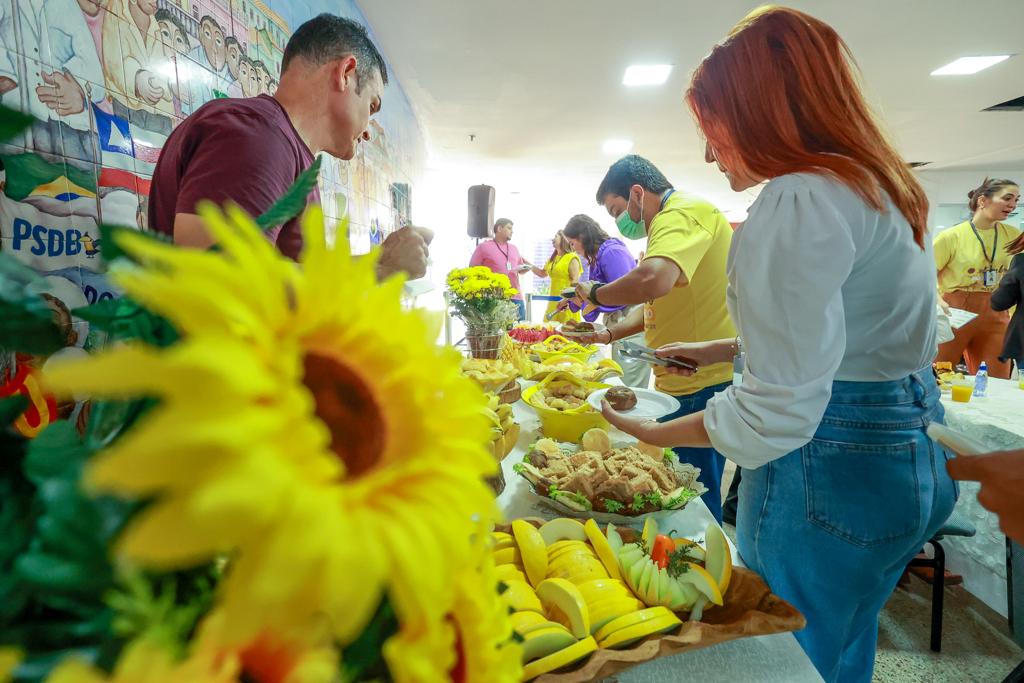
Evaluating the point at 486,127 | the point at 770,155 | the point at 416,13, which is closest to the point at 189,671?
the point at 770,155

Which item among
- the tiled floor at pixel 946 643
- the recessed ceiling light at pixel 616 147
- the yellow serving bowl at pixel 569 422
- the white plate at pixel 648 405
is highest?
the recessed ceiling light at pixel 616 147

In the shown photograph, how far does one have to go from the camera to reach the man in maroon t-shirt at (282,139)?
98 centimetres

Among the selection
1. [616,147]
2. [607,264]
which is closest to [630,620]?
[607,264]

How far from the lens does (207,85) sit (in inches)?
57.1

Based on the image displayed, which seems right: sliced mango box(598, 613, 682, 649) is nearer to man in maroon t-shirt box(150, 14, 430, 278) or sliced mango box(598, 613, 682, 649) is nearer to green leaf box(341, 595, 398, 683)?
green leaf box(341, 595, 398, 683)

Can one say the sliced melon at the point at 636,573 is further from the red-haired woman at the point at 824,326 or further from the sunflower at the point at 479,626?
the sunflower at the point at 479,626

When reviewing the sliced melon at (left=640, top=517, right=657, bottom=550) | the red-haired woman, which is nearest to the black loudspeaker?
the red-haired woman

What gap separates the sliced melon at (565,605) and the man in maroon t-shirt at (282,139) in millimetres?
684

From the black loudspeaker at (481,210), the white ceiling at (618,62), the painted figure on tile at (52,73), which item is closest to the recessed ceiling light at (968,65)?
the white ceiling at (618,62)

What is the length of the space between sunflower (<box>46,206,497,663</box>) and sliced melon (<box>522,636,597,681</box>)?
1.58ft

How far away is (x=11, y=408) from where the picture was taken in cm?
31

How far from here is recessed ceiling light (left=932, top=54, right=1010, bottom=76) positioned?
14.6 ft

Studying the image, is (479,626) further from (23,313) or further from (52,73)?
(52,73)

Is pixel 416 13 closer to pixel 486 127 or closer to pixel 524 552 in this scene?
pixel 486 127
